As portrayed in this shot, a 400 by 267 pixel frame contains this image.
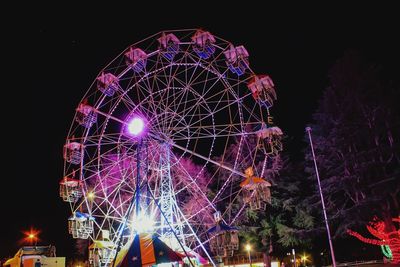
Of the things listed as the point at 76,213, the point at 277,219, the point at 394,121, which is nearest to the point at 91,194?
the point at 76,213

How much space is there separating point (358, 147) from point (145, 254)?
829 inches

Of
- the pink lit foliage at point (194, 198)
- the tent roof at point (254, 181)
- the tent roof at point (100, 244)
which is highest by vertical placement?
the pink lit foliage at point (194, 198)

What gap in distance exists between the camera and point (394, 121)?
88.6ft

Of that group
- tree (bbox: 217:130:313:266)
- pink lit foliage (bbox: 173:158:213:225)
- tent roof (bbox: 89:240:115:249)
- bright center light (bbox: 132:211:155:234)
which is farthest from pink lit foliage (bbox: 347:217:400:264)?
tent roof (bbox: 89:240:115:249)

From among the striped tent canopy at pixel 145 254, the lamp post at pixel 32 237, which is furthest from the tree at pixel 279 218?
the lamp post at pixel 32 237

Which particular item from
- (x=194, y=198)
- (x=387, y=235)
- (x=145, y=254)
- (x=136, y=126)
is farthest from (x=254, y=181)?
(x=194, y=198)

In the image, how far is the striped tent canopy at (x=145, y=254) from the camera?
13070 millimetres

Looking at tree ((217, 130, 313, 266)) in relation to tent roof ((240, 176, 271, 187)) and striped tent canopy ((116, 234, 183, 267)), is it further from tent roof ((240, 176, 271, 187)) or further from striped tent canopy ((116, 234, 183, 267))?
striped tent canopy ((116, 234, 183, 267))

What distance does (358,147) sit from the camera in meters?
29.3

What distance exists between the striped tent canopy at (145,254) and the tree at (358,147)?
54.8 ft

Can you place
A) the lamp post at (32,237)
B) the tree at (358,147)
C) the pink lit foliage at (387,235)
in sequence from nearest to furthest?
the pink lit foliage at (387,235) → the tree at (358,147) → the lamp post at (32,237)

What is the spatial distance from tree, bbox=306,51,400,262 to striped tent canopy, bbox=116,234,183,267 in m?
16.7

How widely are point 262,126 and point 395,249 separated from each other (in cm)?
1293

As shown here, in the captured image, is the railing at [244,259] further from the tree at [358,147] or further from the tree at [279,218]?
the tree at [358,147]
